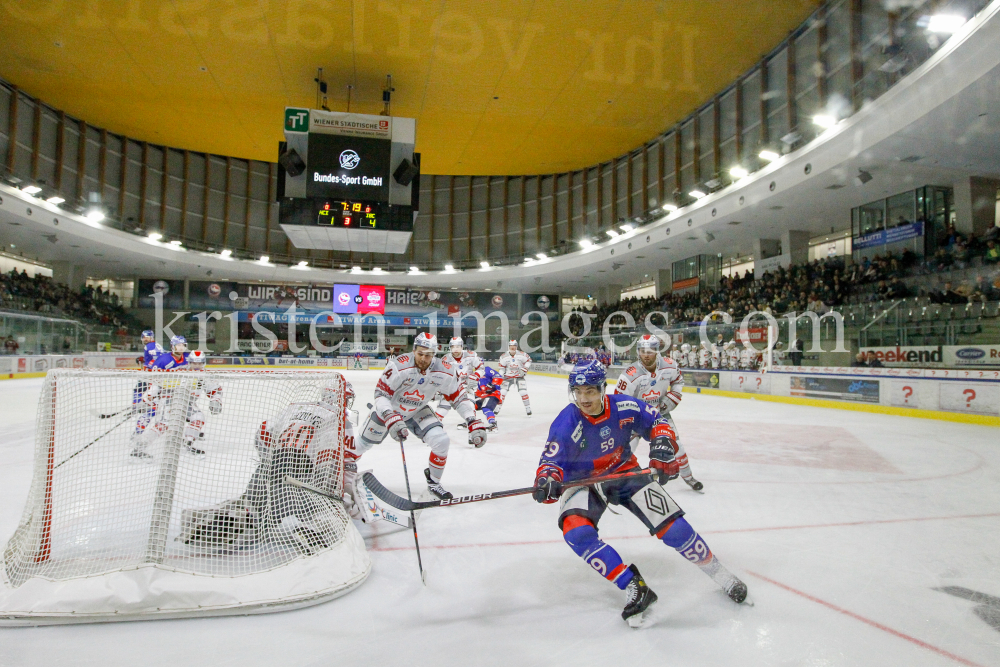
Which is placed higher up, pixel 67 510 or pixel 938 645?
pixel 67 510

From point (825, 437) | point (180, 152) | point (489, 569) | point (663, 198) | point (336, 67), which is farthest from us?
point (180, 152)

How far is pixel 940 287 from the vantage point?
10281 millimetres

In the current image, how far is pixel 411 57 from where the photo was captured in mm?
13766

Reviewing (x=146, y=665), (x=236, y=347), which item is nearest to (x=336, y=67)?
(x=146, y=665)

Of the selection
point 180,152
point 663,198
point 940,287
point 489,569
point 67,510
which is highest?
point 180,152

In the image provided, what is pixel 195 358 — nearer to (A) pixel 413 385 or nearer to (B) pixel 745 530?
(A) pixel 413 385

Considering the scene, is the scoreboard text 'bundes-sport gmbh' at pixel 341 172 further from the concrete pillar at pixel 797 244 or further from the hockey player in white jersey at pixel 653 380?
the concrete pillar at pixel 797 244

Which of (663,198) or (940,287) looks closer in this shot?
(940,287)

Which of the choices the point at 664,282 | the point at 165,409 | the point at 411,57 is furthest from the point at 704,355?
the point at 165,409

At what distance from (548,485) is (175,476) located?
6.02 feet

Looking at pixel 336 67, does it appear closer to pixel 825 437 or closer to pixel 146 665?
pixel 825 437

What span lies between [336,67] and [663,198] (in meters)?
12.8

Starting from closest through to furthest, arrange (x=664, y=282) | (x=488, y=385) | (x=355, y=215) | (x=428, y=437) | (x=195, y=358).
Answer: (x=428, y=437) → (x=195, y=358) → (x=488, y=385) → (x=355, y=215) → (x=664, y=282)

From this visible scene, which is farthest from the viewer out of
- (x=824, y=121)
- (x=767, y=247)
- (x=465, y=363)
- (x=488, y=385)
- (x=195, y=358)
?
(x=767, y=247)
